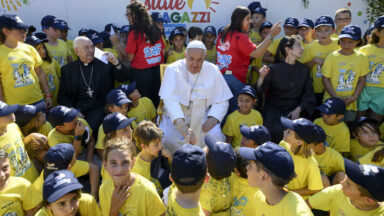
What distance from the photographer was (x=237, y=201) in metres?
2.56

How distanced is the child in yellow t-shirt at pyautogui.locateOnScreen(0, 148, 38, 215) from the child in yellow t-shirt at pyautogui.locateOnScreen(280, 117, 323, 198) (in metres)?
2.34

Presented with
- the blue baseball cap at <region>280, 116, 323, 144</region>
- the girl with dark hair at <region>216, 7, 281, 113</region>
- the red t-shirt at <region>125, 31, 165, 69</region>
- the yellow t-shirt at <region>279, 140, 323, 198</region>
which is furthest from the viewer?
the red t-shirt at <region>125, 31, 165, 69</region>

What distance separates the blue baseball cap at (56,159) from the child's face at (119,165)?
521 millimetres

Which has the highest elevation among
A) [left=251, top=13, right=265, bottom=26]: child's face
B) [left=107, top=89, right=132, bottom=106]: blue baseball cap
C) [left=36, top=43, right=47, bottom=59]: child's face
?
[left=251, top=13, right=265, bottom=26]: child's face

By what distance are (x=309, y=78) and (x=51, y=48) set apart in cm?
423

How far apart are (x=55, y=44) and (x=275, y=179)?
474cm

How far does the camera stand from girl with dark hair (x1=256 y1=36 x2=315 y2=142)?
4.48 m

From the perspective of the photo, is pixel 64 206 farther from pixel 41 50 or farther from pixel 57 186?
pixel 41 50

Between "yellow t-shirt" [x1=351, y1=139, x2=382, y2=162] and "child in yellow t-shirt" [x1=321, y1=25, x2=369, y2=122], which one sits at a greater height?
"child in yellow t-shirt" [x1=321, y1=25, x2=369, y2=122]

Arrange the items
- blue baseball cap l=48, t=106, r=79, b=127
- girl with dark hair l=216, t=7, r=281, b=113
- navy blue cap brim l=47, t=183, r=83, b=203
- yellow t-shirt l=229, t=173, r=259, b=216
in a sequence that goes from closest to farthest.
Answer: navy blue cap brim l=47, t=183, r=83, b=203
yellow t-shirt l=229, t=173, r=259, b=216
blue baseball cap l=48, t=106, r=79, b=127
girl with dark hair l=216, t=7, r=281, b=113

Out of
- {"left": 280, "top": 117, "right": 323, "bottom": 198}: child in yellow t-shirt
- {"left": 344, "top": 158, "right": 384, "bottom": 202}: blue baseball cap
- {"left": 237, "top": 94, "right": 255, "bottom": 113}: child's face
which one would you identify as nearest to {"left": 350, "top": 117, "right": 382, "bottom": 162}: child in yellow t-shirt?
{"left": 280, "top": 117, "right": 323, "bottom": 198}: child in yellow t-shirt

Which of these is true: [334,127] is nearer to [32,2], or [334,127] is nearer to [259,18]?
[259,18]

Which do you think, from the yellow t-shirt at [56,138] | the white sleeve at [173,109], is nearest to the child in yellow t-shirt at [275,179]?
the white sleeve at [173,109]

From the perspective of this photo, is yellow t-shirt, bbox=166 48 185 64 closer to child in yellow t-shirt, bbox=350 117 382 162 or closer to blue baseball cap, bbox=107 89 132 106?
blue baseball cap, bbox=107 89 132 106
